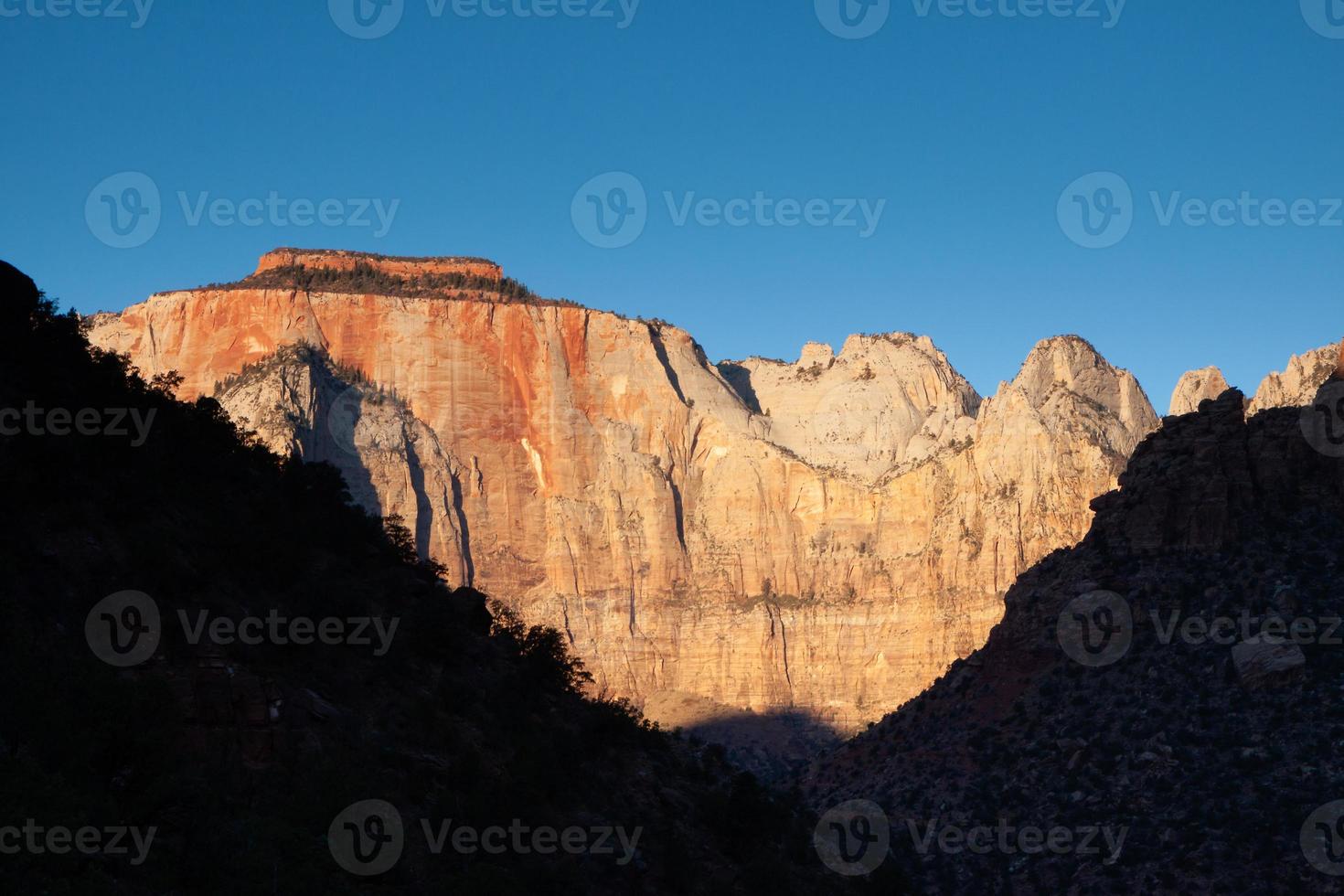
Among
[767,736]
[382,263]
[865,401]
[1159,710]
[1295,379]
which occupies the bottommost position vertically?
[1159,710]

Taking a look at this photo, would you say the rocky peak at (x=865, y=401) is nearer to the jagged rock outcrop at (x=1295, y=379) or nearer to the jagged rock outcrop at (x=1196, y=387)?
the jagged rock outcrop at (x=1196, y=387)

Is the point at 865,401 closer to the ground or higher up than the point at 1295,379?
higher up

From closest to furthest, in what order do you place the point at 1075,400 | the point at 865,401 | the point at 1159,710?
the point at 1159,710
the point at 1075,400
the point at 865,401

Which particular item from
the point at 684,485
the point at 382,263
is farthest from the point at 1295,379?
the point at 382,263

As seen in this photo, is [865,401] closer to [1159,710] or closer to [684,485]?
[684,485]

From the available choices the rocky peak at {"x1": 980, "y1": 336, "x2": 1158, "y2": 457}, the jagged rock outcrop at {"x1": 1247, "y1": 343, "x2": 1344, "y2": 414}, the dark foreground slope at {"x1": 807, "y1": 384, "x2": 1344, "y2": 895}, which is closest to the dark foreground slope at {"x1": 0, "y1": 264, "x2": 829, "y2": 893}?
the dark foreground slope at {"x1": 807, "y1": 384, "x2": 1344, "y2": 895}

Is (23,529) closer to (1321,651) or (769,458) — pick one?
(1321,651)
